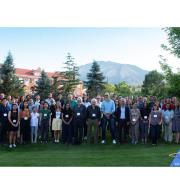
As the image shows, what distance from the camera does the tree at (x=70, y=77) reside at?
103ft

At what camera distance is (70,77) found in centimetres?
3256

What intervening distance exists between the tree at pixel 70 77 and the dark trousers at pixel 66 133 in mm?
19767

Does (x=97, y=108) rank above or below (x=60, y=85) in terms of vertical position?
below

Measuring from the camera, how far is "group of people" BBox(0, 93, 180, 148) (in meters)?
11.1

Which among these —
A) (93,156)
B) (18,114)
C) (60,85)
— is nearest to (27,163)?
(93,156)

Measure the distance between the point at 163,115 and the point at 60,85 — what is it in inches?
853

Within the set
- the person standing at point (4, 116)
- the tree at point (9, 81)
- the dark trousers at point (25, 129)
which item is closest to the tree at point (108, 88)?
the tree at point (9, 81)

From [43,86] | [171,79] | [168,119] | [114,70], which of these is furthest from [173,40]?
[114,70]

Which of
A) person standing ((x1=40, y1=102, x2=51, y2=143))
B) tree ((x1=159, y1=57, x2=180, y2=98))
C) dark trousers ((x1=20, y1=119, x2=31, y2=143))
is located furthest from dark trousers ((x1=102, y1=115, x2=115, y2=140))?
tree ((x1=159, y1=57, x2=180, y2=98))

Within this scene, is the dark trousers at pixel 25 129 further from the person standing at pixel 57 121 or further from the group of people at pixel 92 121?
the person standing at pixel 57 121

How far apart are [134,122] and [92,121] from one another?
4.04 ft

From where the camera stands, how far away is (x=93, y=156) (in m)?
9.23
